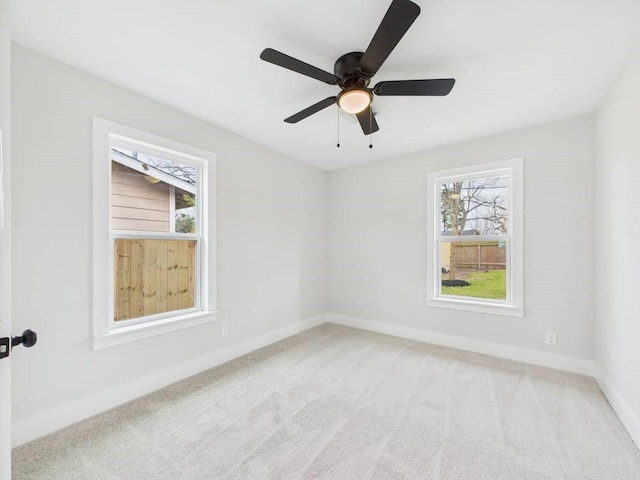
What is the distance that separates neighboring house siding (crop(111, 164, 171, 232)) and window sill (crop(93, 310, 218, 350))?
808 millimetres

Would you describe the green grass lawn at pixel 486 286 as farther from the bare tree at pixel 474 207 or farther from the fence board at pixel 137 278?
the fence board at pixel 137 278

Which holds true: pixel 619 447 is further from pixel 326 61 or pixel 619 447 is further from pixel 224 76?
pixel 224 76

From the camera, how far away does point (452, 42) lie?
1.75m

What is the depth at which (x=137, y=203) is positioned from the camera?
8.02ft

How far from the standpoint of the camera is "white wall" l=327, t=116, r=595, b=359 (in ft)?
8.93

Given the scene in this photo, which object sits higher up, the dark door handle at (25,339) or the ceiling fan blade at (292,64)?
the ceiling fan blade at (292,64)

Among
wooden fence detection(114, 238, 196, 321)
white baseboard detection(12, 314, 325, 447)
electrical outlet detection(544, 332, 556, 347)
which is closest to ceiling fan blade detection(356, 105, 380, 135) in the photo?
wooden fence detection(114, 238, 196, 321)

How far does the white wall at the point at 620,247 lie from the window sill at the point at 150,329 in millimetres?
3277

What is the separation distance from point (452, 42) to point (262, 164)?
7.53 feet

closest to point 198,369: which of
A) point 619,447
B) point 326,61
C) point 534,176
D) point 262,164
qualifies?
point 262,164

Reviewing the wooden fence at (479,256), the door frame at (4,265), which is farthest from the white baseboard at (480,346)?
the door frame at (4,265)

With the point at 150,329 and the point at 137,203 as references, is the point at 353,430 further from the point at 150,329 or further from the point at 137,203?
the point at 137,203

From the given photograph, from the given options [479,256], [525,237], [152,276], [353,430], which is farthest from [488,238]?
[152,276]

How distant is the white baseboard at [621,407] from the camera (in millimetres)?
1786
